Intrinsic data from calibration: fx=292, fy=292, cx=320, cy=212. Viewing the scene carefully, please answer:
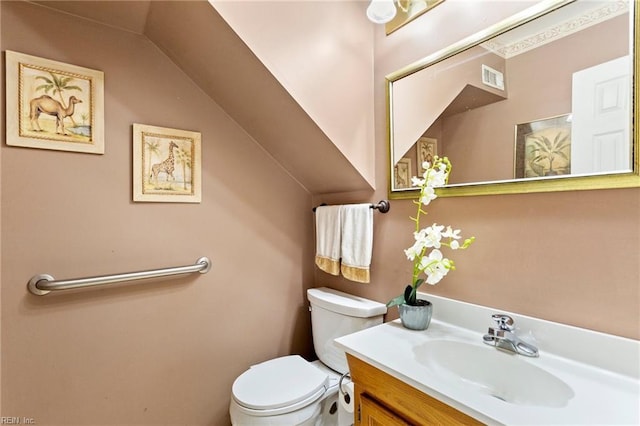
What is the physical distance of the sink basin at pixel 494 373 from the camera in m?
0.78

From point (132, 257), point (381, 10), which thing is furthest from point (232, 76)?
point (132, 257)

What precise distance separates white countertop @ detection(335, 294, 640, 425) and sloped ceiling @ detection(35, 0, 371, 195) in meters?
0.73

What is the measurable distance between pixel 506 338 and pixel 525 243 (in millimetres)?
306

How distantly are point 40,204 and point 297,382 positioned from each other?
1.26 m

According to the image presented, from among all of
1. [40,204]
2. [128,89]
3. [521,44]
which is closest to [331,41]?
[521,44]

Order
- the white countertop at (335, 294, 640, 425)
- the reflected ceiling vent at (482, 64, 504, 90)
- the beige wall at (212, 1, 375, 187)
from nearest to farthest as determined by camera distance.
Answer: the white countertop at (335, 294, 640, 425), the reflected ceiling vent at (482, 64, 504, 90), the beige wall at (212, 1, 375, 187)

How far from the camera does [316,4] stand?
1255mm

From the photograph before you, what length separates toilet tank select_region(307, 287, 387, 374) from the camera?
134cm

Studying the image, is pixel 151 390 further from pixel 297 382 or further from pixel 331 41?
pixel 331 41

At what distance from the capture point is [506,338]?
91cm

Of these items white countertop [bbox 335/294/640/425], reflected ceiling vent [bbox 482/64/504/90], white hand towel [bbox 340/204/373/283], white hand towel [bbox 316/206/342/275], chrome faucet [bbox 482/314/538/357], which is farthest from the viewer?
white hand towel [bbox 316/206/342/275]

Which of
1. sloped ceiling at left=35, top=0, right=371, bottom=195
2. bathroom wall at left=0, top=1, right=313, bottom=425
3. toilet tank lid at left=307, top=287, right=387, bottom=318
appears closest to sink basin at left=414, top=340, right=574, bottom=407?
toilet tank lid at left=307, top=287, right=387, bottom=318

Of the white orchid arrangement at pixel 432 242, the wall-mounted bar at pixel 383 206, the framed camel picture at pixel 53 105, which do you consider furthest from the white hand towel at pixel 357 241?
the framed camel picture at pixel 53 105
